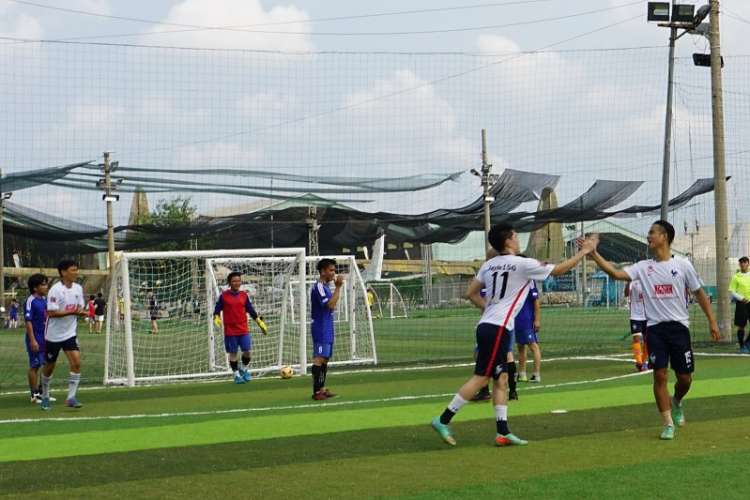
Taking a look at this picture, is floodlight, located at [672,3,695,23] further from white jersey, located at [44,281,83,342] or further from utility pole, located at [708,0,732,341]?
white jersey, located at [44,281,83,342]

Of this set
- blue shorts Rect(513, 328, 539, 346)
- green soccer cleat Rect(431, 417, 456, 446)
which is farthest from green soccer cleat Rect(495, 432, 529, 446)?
blue shorts Rect(513, 328, 539, 346)

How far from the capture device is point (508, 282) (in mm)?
8922

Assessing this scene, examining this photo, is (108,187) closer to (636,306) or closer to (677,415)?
(636,306)

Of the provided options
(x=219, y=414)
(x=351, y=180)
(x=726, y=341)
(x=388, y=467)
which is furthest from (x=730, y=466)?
(x=726, y=341)

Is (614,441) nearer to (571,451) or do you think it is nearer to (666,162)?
(571,451)

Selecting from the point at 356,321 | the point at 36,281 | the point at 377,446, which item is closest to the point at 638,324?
the point at 377,446

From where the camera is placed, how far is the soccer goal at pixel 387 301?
1879 inches

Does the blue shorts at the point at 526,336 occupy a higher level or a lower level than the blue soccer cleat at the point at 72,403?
higher

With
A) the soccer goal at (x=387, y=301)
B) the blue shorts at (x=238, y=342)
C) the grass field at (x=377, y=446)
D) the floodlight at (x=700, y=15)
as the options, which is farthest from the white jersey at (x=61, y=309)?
the soccer goal at (x=387, y=301)

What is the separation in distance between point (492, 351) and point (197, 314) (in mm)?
15135

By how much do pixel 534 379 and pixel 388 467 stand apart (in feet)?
25.4

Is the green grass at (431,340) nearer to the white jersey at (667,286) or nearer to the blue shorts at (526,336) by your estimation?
the blue shorts at (526,336)

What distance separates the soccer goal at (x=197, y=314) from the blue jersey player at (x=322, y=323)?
15.9 ft

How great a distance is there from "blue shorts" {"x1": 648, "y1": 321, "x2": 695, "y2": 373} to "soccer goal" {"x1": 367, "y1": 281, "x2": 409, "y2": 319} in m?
37.4
